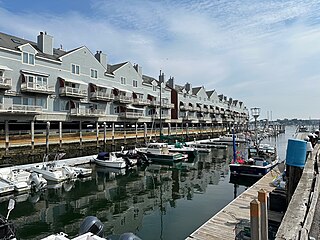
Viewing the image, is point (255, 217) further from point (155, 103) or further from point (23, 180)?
point (155, 103)

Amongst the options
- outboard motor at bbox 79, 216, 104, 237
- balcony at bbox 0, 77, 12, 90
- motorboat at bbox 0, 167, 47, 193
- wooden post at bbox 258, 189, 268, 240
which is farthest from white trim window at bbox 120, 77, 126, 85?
wooden post at bbox 258, 189, 268, 240

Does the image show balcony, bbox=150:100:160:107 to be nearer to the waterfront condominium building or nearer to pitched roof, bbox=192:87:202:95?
the waterfront condominium building

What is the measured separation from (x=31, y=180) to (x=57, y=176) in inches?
80.7

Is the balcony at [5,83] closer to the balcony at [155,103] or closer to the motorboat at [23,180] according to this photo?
the motorboat at [23,180]

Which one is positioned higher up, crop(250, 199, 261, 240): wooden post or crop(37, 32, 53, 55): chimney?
crop(37, 32, 53, 55): chimney

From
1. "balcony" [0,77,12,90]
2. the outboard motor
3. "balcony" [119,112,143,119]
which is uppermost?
"balcony" [0,77,12,90]

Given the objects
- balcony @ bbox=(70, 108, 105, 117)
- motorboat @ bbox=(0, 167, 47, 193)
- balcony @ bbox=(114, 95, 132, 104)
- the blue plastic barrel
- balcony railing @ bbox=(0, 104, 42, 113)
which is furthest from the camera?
balcony @ bbox=(114, 95, 132, 104)

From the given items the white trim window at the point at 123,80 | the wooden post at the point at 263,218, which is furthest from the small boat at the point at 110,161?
the wooden post at the point at 263,218

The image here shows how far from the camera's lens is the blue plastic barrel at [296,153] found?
7363 mm

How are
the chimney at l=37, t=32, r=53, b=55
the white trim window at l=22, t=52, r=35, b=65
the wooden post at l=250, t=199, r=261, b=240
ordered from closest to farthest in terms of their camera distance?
the wooden post at l=250, t=199, r=261, b=240, the white trim window at l=22, t=52, r=35, b=65, the chimney at l=37, t=32, r=53, b=55

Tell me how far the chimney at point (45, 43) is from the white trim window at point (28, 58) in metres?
3.67

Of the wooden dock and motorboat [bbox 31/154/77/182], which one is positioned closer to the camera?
the wooden dock

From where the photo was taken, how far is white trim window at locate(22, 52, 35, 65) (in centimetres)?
2731

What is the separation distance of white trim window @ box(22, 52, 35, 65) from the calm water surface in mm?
15923
